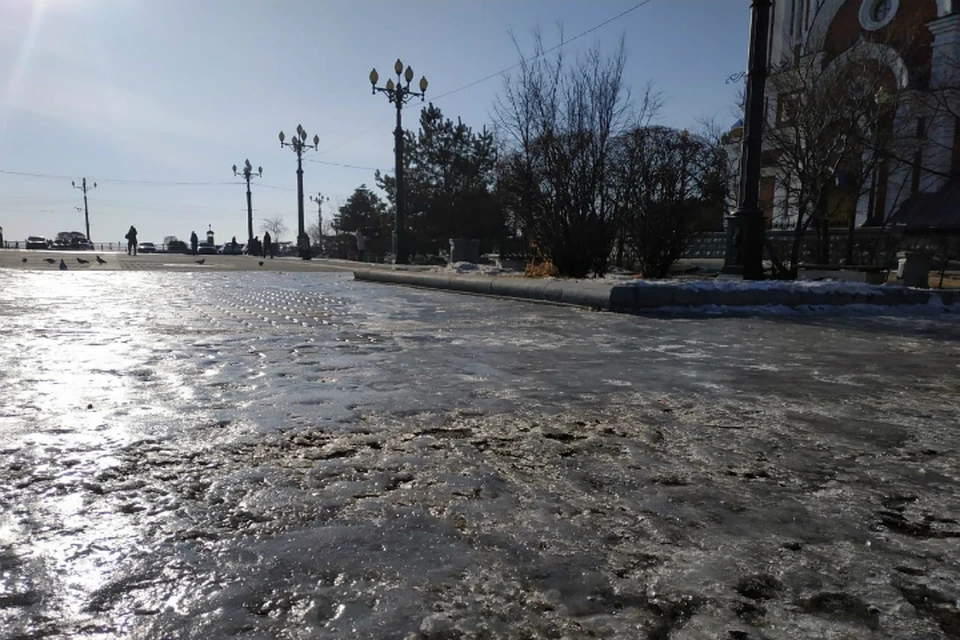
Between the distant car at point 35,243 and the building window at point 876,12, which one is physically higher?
the building window at point 876,12

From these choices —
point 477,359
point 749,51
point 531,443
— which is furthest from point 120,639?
point 749,51

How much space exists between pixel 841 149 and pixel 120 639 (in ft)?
65.5

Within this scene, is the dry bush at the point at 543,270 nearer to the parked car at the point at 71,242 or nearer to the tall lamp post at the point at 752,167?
the tall lamp post at the point at 752,167

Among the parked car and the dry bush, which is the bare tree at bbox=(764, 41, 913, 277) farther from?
the parked car

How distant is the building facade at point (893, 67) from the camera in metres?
20.5

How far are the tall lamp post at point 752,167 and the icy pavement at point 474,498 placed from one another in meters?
5.89

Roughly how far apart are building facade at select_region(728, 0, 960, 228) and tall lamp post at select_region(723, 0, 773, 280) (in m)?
8.91

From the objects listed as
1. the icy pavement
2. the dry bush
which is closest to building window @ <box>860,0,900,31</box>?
the dry bush

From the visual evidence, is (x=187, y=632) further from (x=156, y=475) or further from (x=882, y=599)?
(x=882, y=599)

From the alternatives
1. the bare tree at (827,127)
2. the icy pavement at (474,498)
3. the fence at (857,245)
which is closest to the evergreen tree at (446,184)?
the fence at (857,245)

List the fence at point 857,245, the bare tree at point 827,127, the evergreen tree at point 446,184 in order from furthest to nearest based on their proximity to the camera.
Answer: the evergreen tree at point 446,184 → the fence at point 857,245 → the bare tree at point 827,127

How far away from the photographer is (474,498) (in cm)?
228

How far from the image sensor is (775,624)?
5.08 ft

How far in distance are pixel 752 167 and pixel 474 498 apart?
31.4 feet
